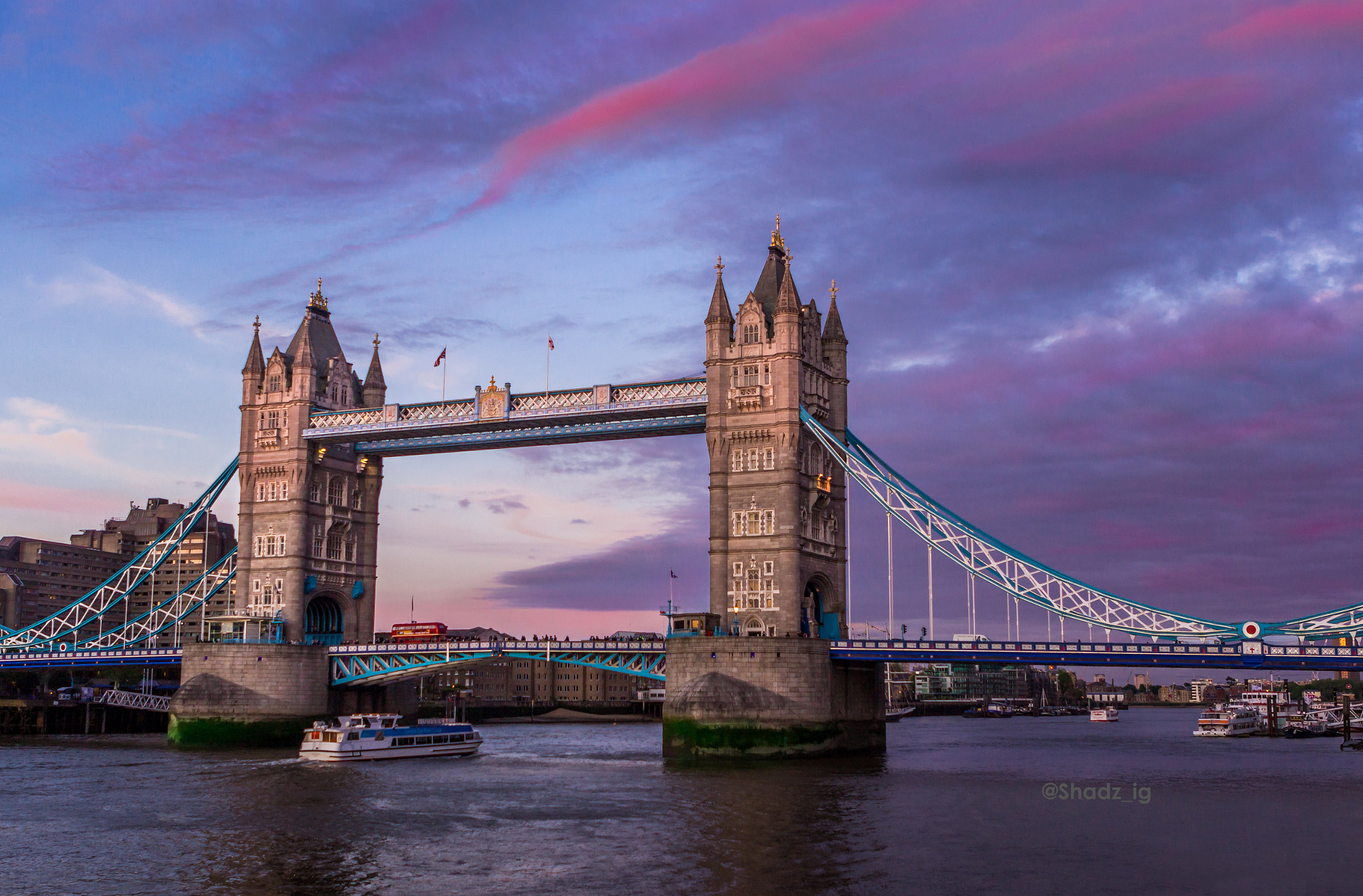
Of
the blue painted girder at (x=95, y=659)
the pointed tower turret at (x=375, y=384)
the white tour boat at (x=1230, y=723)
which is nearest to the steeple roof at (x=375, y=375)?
the pointed tower turret at (x=375, y=384)

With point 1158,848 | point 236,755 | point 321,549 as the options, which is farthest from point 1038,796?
point 321,549

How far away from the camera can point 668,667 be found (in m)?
76.1

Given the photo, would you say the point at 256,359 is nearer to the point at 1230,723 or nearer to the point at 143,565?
the point at 143,565

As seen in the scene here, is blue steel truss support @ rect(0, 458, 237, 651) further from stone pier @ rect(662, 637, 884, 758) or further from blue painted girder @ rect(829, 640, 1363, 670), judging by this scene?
blue painted girder @ rect(829, 640, 1363, 670)

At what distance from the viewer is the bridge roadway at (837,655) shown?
66.8 m

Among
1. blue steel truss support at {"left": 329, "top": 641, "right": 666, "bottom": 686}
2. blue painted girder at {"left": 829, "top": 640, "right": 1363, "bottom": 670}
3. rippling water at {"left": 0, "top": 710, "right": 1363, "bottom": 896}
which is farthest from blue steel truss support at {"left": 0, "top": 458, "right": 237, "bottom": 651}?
blue painted girder at {"left": 829, "top": 640, "right": 1363, "bottom": 670}

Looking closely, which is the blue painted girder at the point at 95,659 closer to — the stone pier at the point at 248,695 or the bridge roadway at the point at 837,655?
the bridge roadway at the point at 837,655

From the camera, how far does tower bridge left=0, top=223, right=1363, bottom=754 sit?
72938 millimetres

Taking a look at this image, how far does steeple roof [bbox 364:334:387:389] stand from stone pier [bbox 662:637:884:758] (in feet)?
136

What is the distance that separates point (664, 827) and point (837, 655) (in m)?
30.4

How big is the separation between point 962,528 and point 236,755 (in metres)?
46.8

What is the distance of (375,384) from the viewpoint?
105438 millimetres

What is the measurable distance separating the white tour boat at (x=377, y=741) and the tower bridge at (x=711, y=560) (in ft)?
22.3

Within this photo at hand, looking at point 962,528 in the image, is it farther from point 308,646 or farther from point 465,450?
point 308,646
